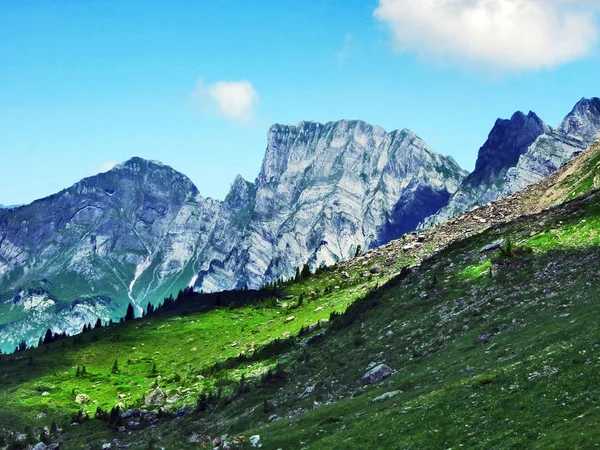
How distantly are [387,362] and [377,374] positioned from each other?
324 cm

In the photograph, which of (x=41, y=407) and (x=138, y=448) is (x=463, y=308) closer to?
(x=138, y=448)

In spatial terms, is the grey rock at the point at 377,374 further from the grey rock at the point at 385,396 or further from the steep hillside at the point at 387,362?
the grey rock at the point at 385,396

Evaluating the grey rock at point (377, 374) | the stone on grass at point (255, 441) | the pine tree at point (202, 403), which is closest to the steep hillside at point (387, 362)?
the grey rock at point (377, 374)

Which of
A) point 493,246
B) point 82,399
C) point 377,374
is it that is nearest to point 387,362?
point 377,374

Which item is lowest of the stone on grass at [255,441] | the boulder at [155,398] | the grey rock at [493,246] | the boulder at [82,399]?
the boulder at [82,399]

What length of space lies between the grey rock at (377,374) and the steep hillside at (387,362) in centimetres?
18

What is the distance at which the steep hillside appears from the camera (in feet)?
122

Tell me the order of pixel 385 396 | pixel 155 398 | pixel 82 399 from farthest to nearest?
pixel 82 399 → pixel 155 398 → pixel 385 396

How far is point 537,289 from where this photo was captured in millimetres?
63594

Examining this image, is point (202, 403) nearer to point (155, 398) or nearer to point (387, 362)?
point (155, 398)

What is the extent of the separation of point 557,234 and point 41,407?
95.4 metres

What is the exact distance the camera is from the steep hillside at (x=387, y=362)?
37281 mm

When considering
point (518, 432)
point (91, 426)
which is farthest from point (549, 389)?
point (91, 426)

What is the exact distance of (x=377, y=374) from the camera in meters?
63.8
